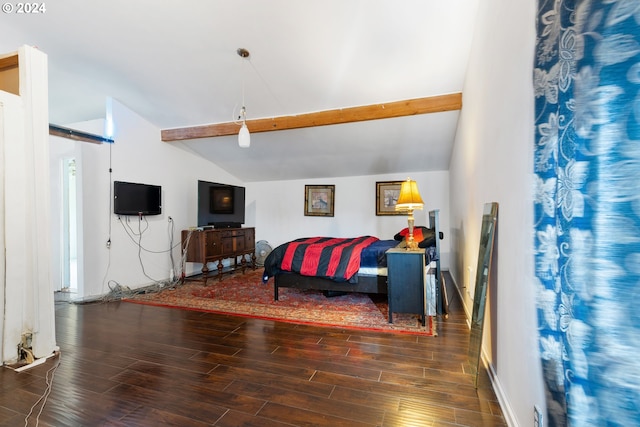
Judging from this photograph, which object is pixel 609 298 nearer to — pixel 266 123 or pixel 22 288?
pixel 22 288

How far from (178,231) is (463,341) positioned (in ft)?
15.1

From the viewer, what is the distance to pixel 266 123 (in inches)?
164

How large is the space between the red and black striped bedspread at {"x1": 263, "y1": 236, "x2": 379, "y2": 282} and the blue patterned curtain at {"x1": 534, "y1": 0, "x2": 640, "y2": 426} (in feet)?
7.95

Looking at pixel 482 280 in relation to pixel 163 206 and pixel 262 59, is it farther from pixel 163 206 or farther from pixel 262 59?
pixel 163 206

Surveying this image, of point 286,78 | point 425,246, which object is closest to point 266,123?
point 286,78

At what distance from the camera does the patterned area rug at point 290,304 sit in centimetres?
274

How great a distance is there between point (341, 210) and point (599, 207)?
208 inches

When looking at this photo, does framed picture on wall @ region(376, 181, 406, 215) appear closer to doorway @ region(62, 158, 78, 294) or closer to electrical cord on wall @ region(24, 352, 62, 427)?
electrical cord on wall @ region(24, 352, 62, 427)

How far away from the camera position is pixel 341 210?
5.94 meters

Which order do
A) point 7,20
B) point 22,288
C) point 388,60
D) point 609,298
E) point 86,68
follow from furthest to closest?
point 86,68, point 388,60, point 7,20, point 22,288, point 609,298

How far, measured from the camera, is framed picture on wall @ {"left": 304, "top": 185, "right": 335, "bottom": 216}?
6.01 m
